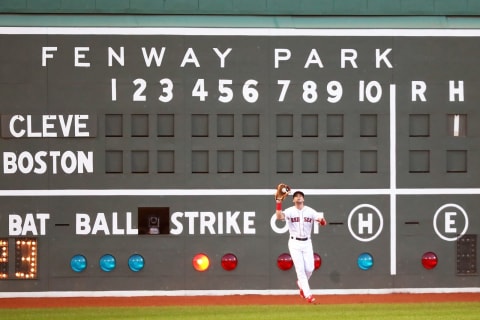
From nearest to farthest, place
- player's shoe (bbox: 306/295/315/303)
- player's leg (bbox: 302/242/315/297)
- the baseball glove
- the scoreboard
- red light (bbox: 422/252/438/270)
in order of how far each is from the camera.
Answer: player's shoe (bbox: 306/295/315/303), the baseball glove, player's leg (bbox: 302/242/315/297), the scoreboard, red light (bbox: 422/252/438/270)

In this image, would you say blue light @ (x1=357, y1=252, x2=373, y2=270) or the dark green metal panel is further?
blue light @ (x1=357, y1=252, x2=373, y2=270)

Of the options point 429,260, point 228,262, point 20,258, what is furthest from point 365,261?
point 20,258

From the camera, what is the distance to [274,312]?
15977 millimetres

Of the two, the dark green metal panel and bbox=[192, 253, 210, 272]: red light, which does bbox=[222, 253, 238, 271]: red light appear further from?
the dark green metal panel

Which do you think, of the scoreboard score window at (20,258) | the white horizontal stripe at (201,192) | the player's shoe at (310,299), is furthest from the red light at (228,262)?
the scoreboard score window at (20,258)

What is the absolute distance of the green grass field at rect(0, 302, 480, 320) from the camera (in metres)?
15.5

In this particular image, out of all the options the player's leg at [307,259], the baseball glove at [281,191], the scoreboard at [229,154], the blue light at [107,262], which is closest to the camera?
the baseball glove at [281,191]

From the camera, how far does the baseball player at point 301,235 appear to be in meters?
16.9

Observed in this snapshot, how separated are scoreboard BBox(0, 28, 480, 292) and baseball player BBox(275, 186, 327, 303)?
82cm

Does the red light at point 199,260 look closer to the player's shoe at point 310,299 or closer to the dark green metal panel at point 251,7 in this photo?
the player's shoe at point 310,299

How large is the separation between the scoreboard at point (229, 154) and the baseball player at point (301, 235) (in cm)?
82

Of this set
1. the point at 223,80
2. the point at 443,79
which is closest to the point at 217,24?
the point at 223,80

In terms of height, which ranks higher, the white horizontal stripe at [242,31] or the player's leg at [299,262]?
the white horizontal stripe at [242,31]

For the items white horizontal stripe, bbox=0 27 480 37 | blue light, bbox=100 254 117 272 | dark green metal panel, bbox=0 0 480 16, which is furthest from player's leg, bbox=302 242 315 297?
dark green metal panel, bbox=0 0 480 16
